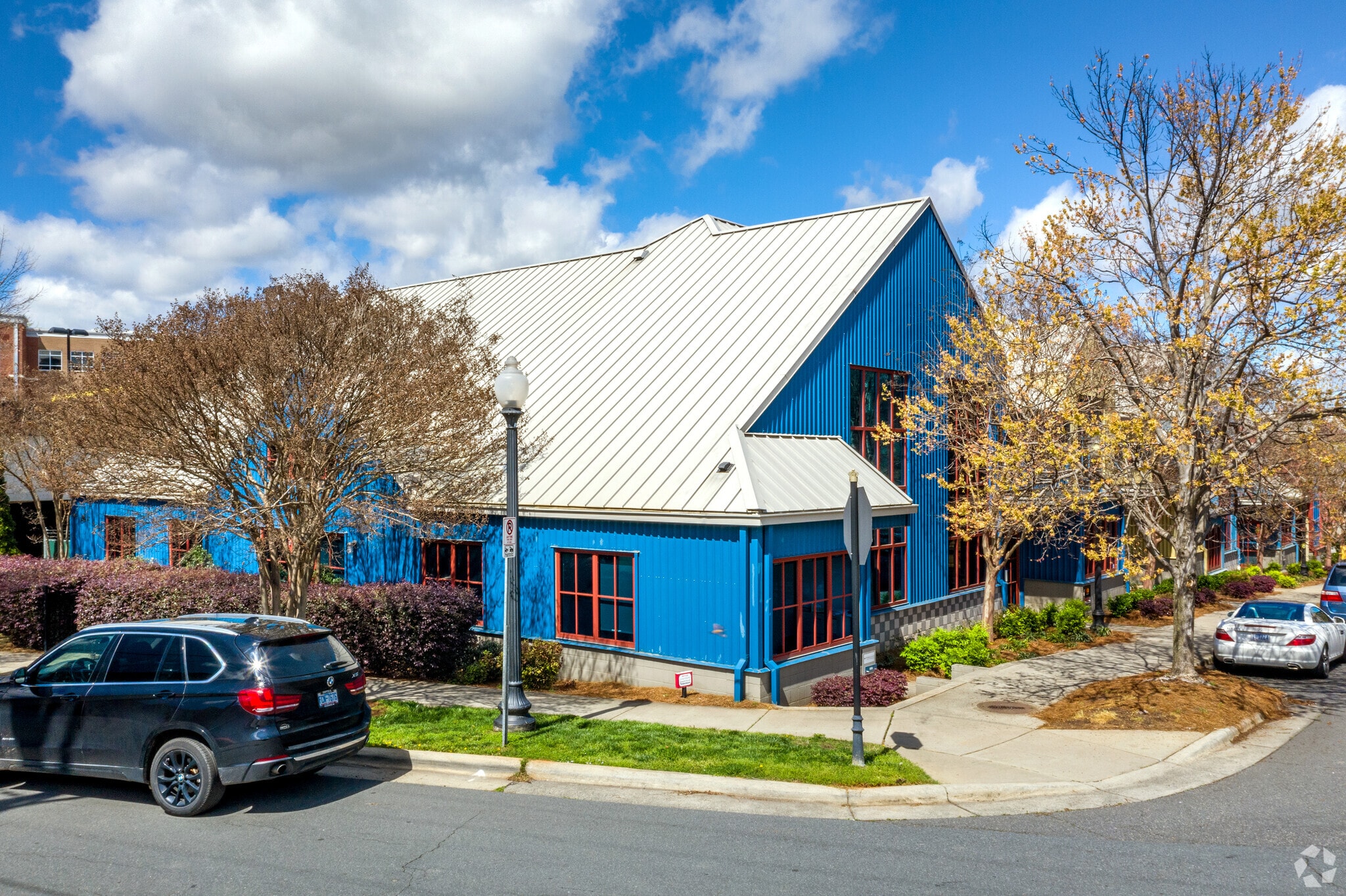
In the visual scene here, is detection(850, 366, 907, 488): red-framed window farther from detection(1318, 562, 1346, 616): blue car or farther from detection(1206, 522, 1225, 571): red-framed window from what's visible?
detection(1206, 522, 1225, 571): red-framed window

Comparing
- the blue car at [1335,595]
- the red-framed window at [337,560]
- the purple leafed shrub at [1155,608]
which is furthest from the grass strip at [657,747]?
the purple leafed shrub at [1155,608]

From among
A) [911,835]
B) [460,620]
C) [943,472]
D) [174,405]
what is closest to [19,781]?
[174,405]

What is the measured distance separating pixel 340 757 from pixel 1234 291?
13740 millimetres

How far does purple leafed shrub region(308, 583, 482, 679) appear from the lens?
1680 cm

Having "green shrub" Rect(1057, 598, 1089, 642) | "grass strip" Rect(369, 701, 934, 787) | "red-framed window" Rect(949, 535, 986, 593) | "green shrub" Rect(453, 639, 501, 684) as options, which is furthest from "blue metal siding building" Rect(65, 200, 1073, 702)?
"grass strip" Rect(369, 701, 934, 787)

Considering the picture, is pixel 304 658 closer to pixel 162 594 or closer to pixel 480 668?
pixel 480 668

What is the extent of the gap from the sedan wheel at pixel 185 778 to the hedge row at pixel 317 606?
22.7 feet

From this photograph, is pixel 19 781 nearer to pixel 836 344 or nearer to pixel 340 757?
pixel 340 757

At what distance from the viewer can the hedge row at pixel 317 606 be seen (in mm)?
16844

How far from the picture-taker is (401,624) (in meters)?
16.8

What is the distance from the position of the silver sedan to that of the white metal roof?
6.67 metres

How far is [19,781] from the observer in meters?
10.4

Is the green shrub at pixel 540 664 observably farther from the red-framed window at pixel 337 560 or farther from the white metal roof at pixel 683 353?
the red-framed window at pixel 337 560

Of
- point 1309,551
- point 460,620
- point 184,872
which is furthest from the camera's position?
point 1309,551
